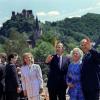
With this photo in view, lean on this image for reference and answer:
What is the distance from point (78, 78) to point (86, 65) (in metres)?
0.39

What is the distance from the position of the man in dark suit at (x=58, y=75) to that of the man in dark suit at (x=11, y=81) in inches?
40.2

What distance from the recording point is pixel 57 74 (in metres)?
11.6

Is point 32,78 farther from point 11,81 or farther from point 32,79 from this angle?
point 11,81

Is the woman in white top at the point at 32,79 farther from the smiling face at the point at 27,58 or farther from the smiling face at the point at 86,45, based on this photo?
the smiling face at the point at 86,45

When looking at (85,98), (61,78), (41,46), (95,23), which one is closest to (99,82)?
(85,98)

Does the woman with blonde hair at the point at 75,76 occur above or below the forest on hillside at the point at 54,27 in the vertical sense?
below

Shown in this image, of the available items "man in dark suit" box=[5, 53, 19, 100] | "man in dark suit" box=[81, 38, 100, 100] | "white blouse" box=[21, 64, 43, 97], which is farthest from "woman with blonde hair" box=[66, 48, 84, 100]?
"man in dark suit" box=[5, 53, 19, 100]

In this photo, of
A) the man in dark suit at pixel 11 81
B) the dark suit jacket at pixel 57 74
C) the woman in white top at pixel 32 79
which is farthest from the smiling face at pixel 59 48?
the man in dark suit at pixel 11 81

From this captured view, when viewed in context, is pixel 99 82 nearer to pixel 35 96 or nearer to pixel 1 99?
pixel 35 96

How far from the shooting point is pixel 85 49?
1027 cm

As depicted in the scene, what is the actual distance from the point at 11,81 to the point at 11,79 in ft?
0.15

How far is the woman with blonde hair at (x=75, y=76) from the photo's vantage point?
10680 millimetres

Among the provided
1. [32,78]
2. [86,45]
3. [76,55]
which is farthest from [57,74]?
[86,45]

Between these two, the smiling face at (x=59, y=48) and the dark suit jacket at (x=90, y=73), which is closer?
the dark suit jacket at (x=90, y=73)
